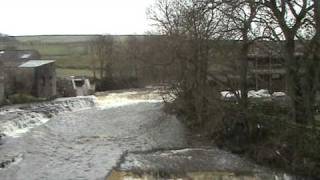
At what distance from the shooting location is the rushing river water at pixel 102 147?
22.2m

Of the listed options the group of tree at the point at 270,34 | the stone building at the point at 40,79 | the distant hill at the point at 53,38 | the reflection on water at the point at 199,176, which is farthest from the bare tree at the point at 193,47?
the distant hill at the point at 53,38

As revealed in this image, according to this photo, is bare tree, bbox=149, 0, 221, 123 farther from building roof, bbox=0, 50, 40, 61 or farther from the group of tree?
building roof, bbox=0, 50, 40, 61

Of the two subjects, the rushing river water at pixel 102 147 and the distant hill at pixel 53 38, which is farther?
the distant hill at pixel 53 38

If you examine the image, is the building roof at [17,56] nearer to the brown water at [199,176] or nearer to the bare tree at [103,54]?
the bare tree at [103,54]

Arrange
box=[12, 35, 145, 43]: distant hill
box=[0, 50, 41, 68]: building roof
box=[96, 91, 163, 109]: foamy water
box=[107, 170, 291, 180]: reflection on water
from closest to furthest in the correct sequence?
box=[107, 170, 291, 180]: reflection on water → box=[96, 91, 163, 109]: foamy water → box=[0, 50, 41, 68]: building roof → box=[12, 35, 145, 43]: distant hill

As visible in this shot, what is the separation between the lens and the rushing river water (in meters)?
22.2

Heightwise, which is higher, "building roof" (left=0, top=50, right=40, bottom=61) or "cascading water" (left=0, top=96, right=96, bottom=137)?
"building roof" (left=0, top=50, right=40, bottom=61)

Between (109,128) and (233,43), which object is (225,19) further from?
(109,128)

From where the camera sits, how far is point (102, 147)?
28.1m

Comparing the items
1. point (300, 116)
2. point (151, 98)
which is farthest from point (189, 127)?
point (151, 98)

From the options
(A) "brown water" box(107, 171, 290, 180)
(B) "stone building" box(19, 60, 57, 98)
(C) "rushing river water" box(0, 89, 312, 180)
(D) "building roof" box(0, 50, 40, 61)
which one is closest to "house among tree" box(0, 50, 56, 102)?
(B) "stone building" box(19, 60, 57, 98)

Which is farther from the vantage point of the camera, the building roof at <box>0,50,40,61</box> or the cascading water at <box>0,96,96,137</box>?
the building roof at <box>0,50,40,61</box>

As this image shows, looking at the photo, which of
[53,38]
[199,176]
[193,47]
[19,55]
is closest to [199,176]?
[199,176]

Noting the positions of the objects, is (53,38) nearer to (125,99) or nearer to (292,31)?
(125,99)
